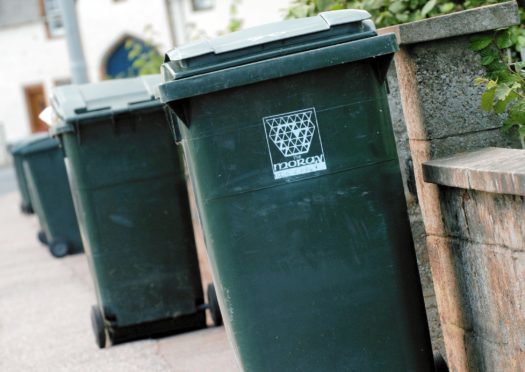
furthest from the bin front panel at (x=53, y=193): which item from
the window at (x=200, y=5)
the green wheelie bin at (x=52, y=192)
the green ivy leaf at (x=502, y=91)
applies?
the window at (x=200, y=5)

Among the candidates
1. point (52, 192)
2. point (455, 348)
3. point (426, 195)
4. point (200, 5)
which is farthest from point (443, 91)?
point (200, 5)

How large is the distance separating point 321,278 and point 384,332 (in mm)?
312

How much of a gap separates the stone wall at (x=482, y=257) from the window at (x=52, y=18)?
41.3m

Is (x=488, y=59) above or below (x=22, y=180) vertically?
above

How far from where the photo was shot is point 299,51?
154 inches

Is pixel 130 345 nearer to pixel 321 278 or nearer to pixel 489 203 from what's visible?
pixel 321 278

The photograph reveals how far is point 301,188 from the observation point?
387cm

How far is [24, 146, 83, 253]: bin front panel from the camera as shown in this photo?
11.7m

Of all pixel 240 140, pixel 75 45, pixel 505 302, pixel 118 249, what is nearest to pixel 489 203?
pixel 505 302

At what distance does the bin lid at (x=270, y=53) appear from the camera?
385 cm

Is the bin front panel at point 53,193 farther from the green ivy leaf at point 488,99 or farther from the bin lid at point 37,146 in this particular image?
the green ivy leaf at point 488,99

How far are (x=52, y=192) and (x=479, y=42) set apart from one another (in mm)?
8075

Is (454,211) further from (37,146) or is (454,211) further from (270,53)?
(37,146)

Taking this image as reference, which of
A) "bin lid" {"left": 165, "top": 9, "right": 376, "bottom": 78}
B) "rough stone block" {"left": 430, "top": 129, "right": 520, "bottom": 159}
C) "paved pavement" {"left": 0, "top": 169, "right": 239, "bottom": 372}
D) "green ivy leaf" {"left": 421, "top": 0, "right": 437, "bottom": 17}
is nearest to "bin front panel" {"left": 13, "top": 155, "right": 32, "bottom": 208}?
"paved pavement" {"left": 0, "top": 169, "right": 239, "bottom": 372}
